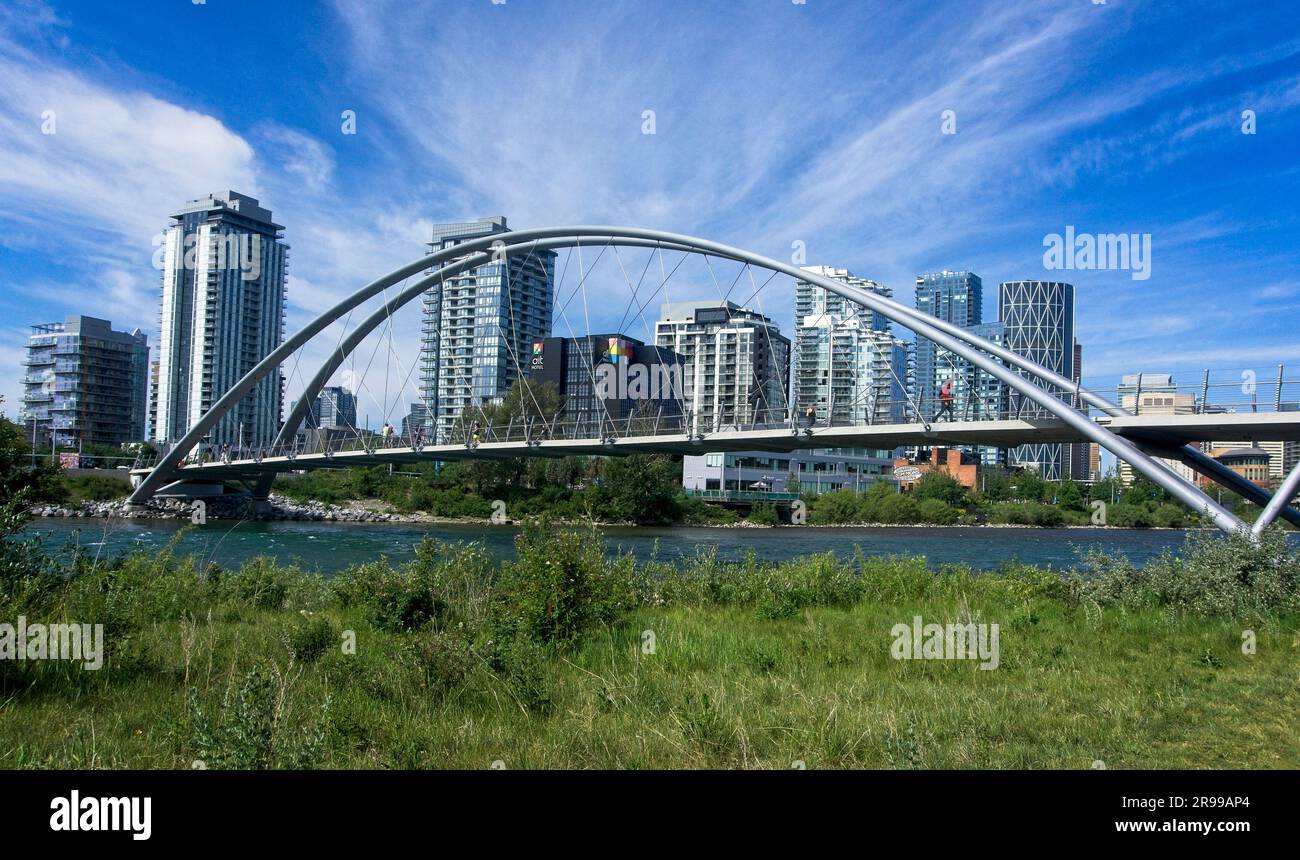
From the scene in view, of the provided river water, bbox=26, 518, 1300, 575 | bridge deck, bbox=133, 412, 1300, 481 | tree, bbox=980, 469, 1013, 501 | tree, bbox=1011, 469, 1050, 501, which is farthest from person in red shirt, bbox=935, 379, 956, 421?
tree, bbox=980, 469, 1013, 501

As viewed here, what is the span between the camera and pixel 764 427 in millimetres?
27250

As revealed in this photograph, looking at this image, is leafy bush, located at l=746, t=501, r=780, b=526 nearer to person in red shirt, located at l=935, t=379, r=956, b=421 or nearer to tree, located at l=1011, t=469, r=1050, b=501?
tree, located at l=1011, t=469, r=1050, b=501

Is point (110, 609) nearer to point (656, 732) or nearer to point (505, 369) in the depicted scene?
point (656, 732)

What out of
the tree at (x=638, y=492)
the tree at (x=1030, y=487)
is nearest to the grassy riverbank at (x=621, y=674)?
the tree at (x=638, y=492)

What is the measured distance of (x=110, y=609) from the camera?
7.84 meters

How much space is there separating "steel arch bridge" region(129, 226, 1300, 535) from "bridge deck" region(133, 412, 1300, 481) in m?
0.05

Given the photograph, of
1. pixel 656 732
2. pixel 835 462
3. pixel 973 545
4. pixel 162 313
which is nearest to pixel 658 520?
pixel 973 545

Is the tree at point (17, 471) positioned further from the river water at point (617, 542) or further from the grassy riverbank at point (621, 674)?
the river water at point (617, 542)

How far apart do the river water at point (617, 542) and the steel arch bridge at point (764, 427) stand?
136 inches

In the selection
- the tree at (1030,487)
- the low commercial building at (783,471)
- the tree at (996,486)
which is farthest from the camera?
the tree at (996,486)

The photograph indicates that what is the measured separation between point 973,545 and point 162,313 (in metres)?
91.6

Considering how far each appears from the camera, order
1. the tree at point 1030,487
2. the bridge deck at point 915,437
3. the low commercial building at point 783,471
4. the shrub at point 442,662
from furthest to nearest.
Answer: the low commercial building at point 783,471 → the tree at point 1030,487 → the bridge deck at point 915,437 → the shrub at point 442,662

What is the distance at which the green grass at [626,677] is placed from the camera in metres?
5.28

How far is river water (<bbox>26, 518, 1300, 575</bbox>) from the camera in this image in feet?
98.2
